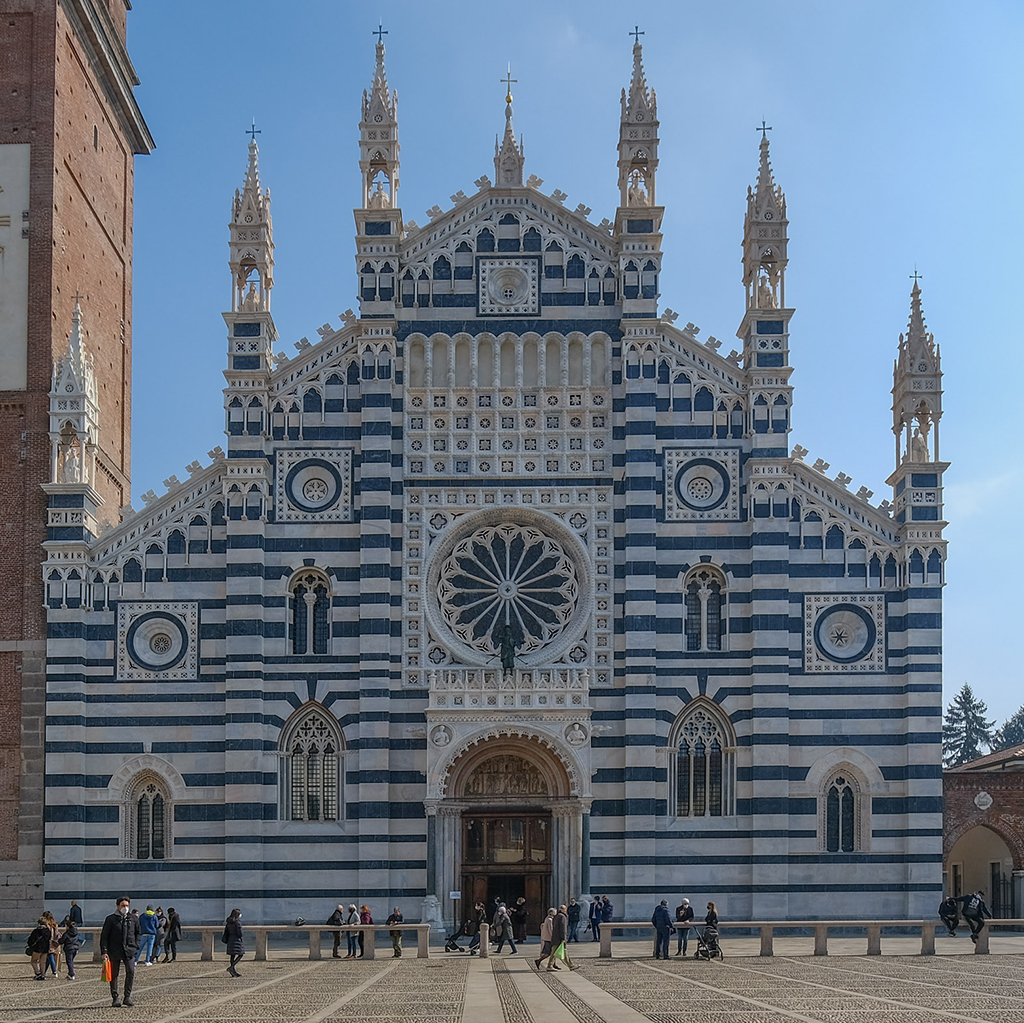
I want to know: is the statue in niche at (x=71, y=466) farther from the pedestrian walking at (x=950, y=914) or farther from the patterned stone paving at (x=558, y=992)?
the pedestrian walking at (x=950, y=914)

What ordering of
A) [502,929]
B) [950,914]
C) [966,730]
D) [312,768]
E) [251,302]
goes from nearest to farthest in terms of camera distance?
[502,929] < [950,914] < [312,768] < [251,302] < [966,730]

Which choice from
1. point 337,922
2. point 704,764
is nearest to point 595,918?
point 704,764

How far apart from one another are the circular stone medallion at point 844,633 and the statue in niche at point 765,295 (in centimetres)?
830

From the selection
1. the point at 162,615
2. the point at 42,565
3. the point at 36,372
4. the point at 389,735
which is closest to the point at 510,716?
the point at 389,735

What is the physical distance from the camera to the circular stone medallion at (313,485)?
41.2 meters

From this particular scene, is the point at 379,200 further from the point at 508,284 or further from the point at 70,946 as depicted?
the point at 70,946

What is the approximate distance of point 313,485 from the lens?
41.3 meters

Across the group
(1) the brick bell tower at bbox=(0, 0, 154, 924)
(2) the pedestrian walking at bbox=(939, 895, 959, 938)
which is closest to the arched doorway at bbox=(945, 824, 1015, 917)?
(2) the pedestrian walking at bbox=(939, 895, 959, 938)

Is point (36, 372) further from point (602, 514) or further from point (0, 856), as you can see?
point (602, 514)

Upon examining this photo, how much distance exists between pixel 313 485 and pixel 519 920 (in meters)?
12.5

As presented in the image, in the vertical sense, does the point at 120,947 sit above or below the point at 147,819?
below

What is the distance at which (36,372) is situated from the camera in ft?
137

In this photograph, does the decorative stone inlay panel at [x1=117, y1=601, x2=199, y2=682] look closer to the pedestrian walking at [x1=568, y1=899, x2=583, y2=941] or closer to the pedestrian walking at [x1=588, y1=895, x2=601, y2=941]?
the pedestrian walking at [x1=568, y1=899, x2=583, y2=941]

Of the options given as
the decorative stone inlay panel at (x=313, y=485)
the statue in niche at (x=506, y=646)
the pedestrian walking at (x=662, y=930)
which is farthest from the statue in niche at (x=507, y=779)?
the pedestrian walking at (x=662, y=930)
